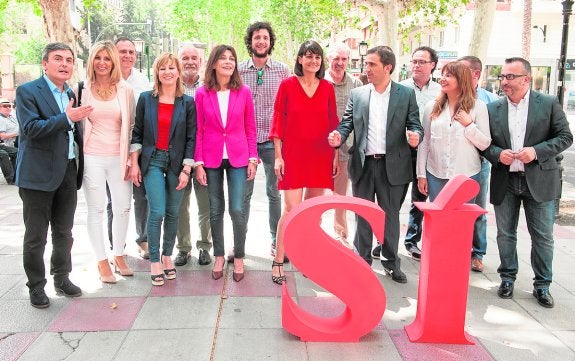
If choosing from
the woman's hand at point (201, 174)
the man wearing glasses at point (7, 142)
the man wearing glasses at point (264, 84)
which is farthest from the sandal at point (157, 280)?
the man wearing glasses at point (7, 142)

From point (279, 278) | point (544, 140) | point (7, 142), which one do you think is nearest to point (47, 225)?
point (279, 278)

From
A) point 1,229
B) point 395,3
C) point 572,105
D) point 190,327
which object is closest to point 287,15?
point 572,105

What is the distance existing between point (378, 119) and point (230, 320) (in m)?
2.19

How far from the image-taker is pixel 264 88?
5.26 metres

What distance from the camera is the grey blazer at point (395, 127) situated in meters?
4.56

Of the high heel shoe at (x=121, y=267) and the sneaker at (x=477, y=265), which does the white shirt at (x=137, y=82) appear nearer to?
the high heel shoe at (x=121, y=267)

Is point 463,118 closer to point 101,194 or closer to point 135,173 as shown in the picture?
point 135,173

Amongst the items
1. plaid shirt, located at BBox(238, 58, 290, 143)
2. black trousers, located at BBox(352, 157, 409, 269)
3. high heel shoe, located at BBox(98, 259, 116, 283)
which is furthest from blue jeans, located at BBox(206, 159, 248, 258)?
black trousers, located at BBox(352, 157, 409, 269)

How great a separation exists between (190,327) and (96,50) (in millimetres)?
2417

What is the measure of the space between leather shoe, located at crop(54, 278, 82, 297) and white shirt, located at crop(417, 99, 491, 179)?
3.36 meters

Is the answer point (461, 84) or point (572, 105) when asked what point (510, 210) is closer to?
point (461, 84)

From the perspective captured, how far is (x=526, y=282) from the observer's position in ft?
16.1

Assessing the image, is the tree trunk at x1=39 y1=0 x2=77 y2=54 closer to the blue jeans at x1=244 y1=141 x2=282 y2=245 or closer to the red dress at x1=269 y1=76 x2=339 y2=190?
the blue jeans at x1=244 y1=141 x2=282 y2=245

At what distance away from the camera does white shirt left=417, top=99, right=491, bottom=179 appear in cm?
444
